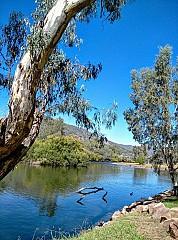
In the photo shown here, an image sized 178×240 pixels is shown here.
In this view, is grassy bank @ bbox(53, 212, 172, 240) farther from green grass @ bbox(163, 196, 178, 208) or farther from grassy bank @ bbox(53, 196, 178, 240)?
green grass @ bbox(163, 196, 178, 208)

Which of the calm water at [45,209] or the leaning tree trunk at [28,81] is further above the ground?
the leaning tree trunk at [28,81]

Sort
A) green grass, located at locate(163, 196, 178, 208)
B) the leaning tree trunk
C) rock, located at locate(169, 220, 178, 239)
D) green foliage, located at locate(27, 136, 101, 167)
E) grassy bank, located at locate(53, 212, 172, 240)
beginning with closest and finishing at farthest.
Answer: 1. the leaning tree trunk
2. rock, located at locate(169, 220, 178, 239)
3. grassy bank, located at locate(53, 212, 172, 240)
4. green grass, located at locate(163, 196, 178, 208)
5. green foliage, located at locate(27, 136, 101, 167)

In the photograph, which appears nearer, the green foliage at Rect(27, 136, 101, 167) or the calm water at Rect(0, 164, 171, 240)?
the calm water at Rect(0, 164, 171, 240)

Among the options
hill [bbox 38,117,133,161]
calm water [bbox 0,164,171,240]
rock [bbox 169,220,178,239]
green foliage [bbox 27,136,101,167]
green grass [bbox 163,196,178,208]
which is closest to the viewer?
rock [bbox 169,220,178,239]

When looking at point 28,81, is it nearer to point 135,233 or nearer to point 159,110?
point 135,233

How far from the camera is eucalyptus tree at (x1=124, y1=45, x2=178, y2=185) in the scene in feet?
40.0

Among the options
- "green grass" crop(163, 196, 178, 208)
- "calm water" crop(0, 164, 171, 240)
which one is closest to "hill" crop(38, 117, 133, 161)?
"green grass" crop(163, 196, 178, 208)

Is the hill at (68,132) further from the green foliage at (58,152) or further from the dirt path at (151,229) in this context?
the dirt path at (151,229)

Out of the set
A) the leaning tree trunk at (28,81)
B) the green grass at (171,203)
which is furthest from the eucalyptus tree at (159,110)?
the leaning tree trunk at (28,81)

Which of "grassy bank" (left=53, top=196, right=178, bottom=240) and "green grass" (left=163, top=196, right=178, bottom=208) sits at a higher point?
"green grass" (left=163, top=196, right=178, bottom=208)

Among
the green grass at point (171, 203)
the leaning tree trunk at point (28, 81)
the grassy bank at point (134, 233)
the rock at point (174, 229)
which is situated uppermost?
the leaning tree trunk at point (28, 81)

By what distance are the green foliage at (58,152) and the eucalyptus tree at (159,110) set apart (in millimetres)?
33188

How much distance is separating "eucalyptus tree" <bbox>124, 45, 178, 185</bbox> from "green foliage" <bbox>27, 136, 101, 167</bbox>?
33.2 metres

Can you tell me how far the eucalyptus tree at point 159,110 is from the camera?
12.2 metres
